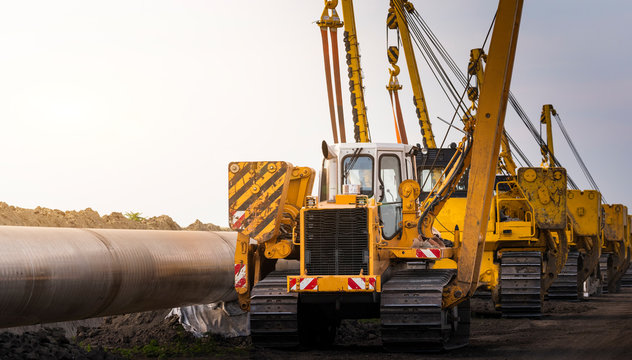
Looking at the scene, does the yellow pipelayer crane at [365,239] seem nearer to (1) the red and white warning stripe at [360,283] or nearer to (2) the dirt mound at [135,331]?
(1) the red and white warning stripe at [360,283]

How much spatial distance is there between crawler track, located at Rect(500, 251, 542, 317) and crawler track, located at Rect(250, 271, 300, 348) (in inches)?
324

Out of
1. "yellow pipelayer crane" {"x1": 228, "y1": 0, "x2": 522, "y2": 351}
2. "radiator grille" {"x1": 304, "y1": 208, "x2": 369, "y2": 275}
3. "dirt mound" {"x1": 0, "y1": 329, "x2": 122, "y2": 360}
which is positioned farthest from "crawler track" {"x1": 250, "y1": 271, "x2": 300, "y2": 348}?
"dirt mound" {"x1": 0, "y1": 329, "x2": 122, "y2": 360}

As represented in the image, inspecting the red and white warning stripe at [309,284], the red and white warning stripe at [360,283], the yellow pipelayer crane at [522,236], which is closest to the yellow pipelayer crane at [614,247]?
the yellow pipelayer crane at [522,236]

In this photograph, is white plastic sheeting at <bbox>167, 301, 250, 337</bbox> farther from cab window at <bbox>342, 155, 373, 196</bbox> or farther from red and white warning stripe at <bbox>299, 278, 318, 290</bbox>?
red and white warning stripe at <bbox>299, 278, 318, 290</bbox>

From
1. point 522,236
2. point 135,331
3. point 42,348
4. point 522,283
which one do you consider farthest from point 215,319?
point 522,236

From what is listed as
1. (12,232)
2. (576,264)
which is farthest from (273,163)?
(576,264)

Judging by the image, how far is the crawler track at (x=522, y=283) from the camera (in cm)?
1948

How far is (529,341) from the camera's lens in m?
15.4

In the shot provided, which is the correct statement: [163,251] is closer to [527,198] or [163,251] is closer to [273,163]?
[273,163]

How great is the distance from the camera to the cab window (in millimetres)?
14461

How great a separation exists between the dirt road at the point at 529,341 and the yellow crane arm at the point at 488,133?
143 cm

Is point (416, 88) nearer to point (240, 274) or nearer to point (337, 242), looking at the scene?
point (240, 274)

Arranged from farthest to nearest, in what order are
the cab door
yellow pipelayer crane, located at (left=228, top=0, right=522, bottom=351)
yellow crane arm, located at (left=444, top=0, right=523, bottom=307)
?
the cab door → yellow crane arm, located at (left=444, top=0, right=523, bottom=307) → yellow pipelayer crane, located at (left=228, top=0, right=522, bottom=351)

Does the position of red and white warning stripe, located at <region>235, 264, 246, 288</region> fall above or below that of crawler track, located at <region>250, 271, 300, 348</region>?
above
